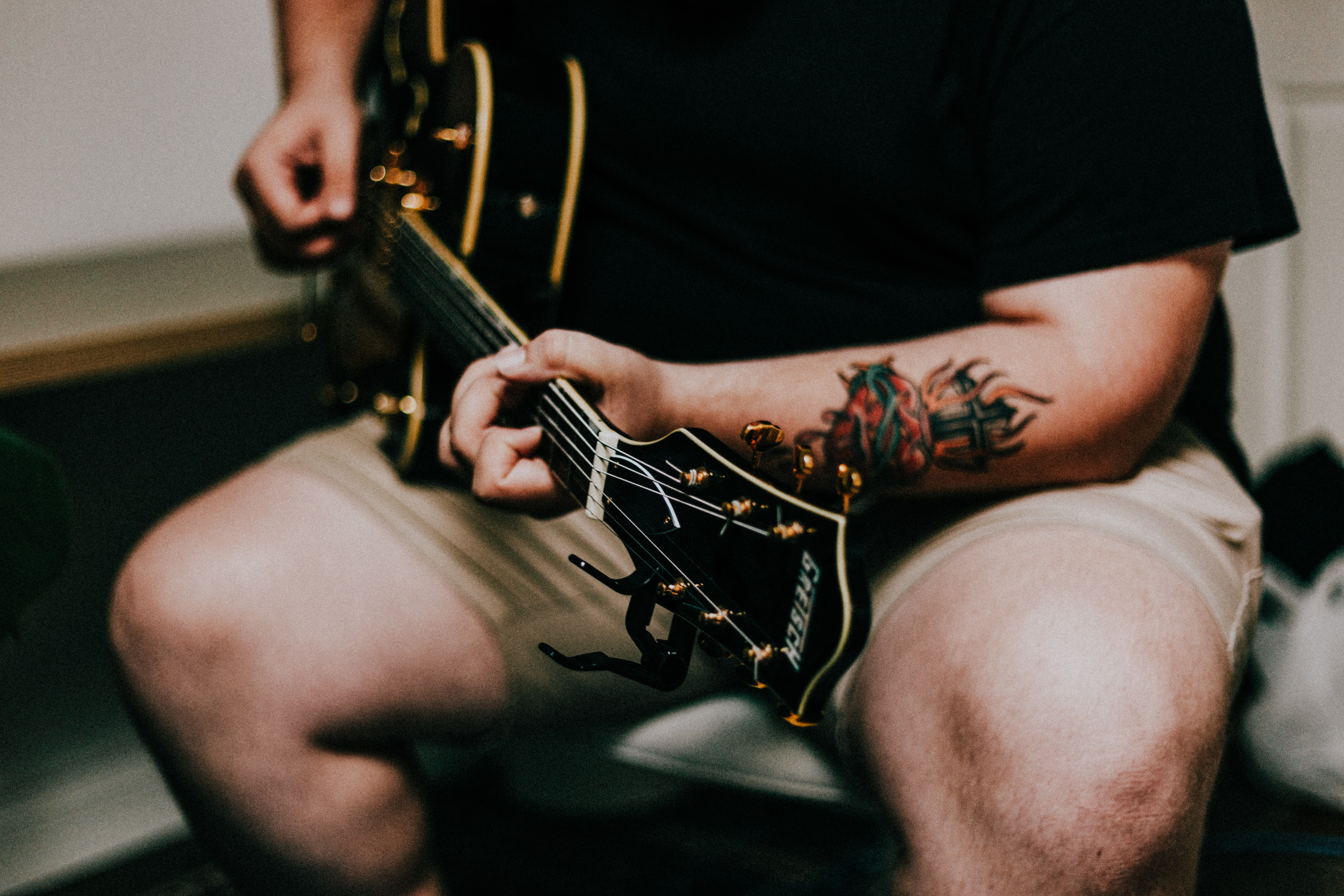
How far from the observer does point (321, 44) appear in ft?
3.26

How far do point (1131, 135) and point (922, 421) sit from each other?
0.22 meters

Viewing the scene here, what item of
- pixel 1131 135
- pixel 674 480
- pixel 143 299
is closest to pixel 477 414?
pixel 674 480

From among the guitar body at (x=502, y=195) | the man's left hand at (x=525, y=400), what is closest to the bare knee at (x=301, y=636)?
the guitar body at (x=502, y=195)

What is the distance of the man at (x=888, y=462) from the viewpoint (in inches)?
19.7

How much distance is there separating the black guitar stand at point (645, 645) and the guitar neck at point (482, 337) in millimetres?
54

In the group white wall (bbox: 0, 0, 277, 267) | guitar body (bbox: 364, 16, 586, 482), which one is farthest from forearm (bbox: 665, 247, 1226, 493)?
white wall (bbox: 0, 0, 277, 267)

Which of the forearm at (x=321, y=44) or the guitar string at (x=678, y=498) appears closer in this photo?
the guitar string at (x=678, y=498)

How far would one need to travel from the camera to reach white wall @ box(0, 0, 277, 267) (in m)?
1.13

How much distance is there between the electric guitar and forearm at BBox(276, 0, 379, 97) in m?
0.04

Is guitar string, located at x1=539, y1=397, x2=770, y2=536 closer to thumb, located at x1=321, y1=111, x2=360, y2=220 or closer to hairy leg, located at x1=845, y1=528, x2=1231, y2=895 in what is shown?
hairy leg, located at x1=845, y1=528, x2=1231, y2=895

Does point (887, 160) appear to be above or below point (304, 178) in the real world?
above

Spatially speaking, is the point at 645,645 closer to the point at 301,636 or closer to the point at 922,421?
the point at 922,421

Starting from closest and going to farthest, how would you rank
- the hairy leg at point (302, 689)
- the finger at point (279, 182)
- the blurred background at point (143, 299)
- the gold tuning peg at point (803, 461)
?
the gold tuning peg at point (803, 461) < the hairy leg at point (302, 689) < the finger at point (279, 182) < the blurred background at point (143, 299)

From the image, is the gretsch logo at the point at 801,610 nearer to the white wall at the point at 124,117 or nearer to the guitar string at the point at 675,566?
the guitar string at the point at 675,566
